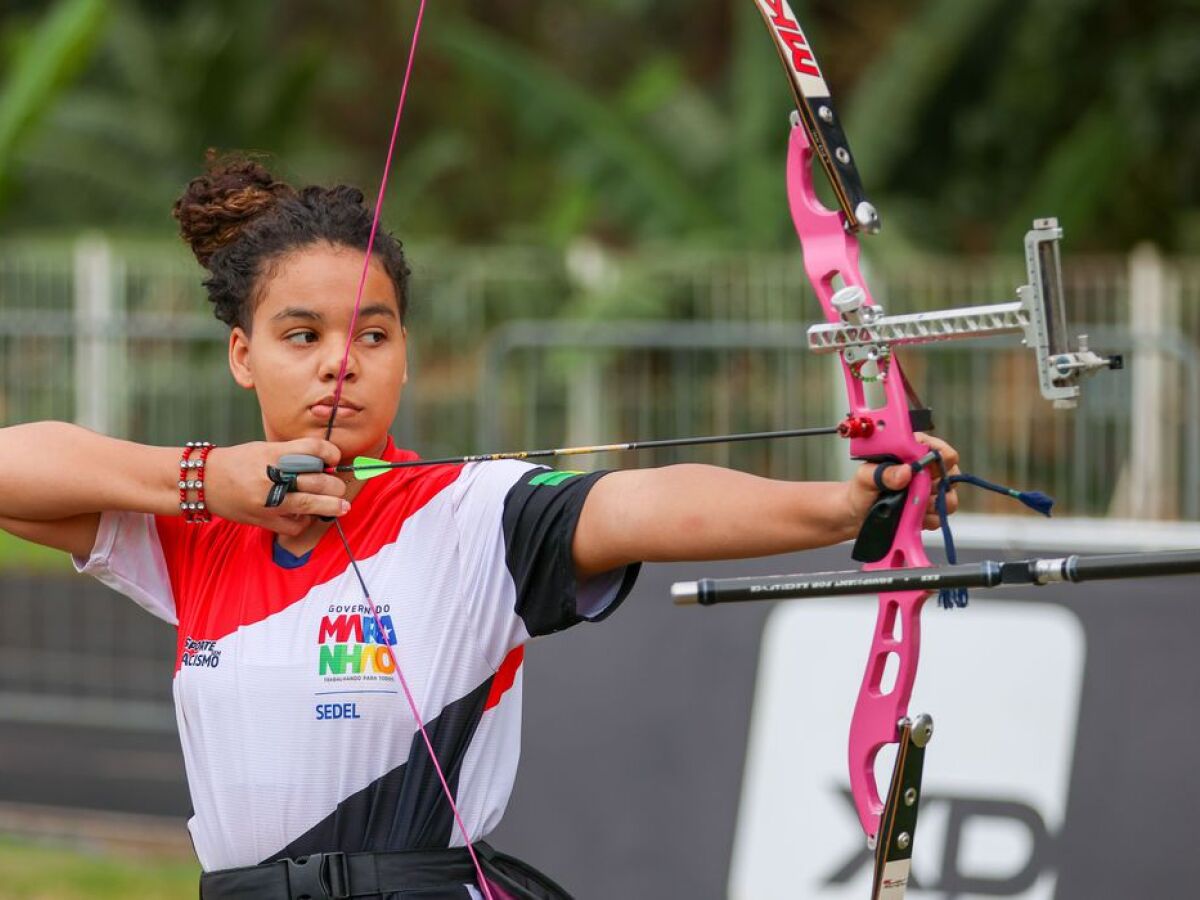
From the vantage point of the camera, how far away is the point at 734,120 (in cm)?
1402

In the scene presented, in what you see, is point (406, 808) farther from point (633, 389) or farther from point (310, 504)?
point (633, 389)

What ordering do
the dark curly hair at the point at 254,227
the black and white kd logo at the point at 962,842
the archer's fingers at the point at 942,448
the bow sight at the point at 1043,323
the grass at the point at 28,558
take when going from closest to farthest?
the bow sight at the point at 1043,323 < the archer's fingers at the point at 942,448 < the dark curly hair at the point at 254,227 < the black and white kd logo at the point at 962,842 < the grass at the point at 28,558

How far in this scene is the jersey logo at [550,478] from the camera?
7.82 ft

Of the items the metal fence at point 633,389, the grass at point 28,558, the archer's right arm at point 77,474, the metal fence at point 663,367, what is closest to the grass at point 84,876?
the metal fence at point 633,389

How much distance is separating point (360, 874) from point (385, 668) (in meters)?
0.26

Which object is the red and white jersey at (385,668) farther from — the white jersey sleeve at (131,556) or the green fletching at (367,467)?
the white jersey sleeve at (131,556)

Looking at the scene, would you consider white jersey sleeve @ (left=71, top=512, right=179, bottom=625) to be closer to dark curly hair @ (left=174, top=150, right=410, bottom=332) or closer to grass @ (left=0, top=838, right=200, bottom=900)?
dark curly hair @ (left=174, top=150, right=410, bottom=332)

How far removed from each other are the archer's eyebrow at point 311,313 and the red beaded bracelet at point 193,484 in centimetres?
21

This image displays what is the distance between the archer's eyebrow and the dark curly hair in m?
0.08

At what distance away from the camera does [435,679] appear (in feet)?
7.79

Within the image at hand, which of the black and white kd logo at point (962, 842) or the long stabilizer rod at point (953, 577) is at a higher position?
the long stabilizer rod at point (953, 577)

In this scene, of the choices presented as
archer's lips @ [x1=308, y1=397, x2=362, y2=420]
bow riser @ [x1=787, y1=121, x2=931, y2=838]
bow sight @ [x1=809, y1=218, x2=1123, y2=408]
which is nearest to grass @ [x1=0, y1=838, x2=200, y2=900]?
archer's lips @ [x1=308, y1=397, x2=362, y2=420]

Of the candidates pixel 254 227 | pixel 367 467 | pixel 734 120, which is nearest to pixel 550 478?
pixel 367 467

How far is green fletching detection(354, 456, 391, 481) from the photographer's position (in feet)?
7.93
